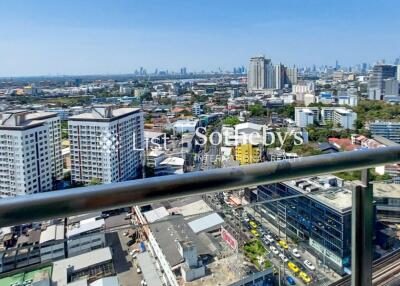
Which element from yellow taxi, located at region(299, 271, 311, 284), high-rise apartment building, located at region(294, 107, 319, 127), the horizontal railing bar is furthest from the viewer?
high-rise apartment building, located at region(294, 107, 319, 127)

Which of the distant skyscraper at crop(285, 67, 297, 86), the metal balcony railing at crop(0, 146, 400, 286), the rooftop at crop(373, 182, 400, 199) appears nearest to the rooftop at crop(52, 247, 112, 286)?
the metal balcony railing at crop(0, 146, 400, 286)

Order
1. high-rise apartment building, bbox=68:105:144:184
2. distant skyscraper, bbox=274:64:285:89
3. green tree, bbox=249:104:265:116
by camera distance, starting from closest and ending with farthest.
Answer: high-rise apartment building, bbox=68:105:144:184 → green tree, bbox=249:104:265:116 → distant skyscraper, bbox=274:64:285:89

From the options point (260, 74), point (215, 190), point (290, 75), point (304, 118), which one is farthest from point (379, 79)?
point (215, 190)

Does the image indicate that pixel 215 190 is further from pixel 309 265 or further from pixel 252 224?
pixel 309 265

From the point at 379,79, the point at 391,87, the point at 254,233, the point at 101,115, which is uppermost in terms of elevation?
the point at 379,79

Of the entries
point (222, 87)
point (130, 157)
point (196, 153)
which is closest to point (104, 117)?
point (130, 157)

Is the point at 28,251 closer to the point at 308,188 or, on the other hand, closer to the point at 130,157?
the point at 308,188

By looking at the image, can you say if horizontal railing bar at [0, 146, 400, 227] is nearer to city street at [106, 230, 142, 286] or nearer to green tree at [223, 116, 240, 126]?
city street at [106, 230, 142, 286]
